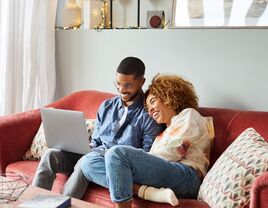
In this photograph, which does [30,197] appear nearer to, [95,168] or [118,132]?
[95,168]

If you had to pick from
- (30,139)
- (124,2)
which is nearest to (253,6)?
(124,2)

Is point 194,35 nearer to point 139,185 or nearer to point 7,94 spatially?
point 139,185

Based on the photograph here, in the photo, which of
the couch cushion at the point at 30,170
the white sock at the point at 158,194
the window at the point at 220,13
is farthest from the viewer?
the window at the point at 220,13

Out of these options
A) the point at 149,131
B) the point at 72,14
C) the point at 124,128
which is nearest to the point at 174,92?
the point at 149,131

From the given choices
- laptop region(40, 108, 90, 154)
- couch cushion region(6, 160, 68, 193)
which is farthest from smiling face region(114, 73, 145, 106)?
couch cushion region(6, 160, 68, 193)

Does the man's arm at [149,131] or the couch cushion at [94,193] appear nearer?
the couch cushion at [94,193]

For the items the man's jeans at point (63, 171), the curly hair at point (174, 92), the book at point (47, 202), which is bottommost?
the man's jeans at point (63, 171)

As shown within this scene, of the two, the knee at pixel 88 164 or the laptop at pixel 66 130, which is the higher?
the laptop at pixel 66 130

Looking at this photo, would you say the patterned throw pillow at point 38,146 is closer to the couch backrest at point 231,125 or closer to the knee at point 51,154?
the knee at point 51,154

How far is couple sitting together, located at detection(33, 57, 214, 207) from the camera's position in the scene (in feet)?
6.24

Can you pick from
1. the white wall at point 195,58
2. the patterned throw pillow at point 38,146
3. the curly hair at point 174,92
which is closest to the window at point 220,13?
the white wall at point 195,58

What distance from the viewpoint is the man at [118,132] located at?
215cm

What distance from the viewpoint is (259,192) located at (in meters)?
1.51

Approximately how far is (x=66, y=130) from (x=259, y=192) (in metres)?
1.06
